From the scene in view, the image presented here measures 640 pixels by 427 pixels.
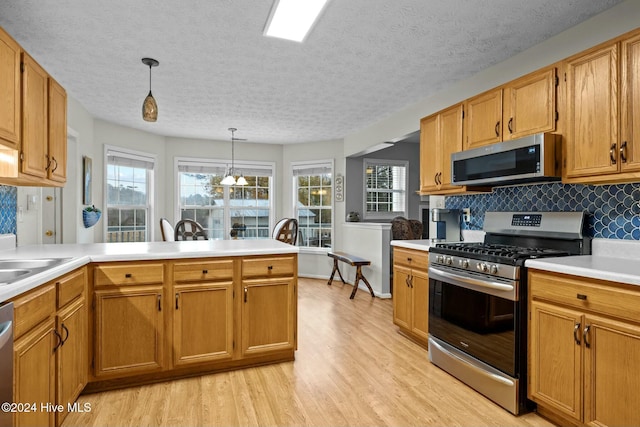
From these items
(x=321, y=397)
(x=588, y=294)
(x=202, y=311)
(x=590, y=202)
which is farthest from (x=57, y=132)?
(x=590, y=202)

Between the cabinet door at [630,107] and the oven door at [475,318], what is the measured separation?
908mm

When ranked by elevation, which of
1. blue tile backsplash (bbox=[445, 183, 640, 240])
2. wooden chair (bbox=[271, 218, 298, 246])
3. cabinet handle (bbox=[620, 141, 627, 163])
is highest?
cabinet handle (bbox=[620, 141, 627, 163])

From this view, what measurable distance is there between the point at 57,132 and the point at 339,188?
4181 millimetres

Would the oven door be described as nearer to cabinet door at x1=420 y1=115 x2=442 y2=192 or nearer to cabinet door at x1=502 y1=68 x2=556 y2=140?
cabinet door at x1=420 y1=115 x2=442 y2=192

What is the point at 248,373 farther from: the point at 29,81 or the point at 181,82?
the point at 181,82

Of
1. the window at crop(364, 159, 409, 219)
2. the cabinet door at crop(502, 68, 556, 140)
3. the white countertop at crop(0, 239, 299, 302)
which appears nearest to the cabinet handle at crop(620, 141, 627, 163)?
the cabinet door at crop(502, 68, 556, 140)

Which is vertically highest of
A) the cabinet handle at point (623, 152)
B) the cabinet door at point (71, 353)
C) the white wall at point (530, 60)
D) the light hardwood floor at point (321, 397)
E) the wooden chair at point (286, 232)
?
the white wall at point (530, 60)

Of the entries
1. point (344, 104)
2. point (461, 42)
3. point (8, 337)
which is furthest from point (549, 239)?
point (8, 337)

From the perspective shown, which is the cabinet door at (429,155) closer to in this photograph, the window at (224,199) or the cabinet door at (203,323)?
the cabinet door at (203,323)

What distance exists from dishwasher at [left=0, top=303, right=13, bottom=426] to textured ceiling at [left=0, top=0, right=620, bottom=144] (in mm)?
1827

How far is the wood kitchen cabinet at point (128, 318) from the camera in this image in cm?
231

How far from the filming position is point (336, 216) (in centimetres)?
623

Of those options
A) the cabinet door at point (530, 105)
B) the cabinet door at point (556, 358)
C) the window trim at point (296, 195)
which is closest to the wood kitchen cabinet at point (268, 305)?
the cabinet door at point (556, 358)

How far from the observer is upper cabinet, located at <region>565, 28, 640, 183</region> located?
1.95 m
